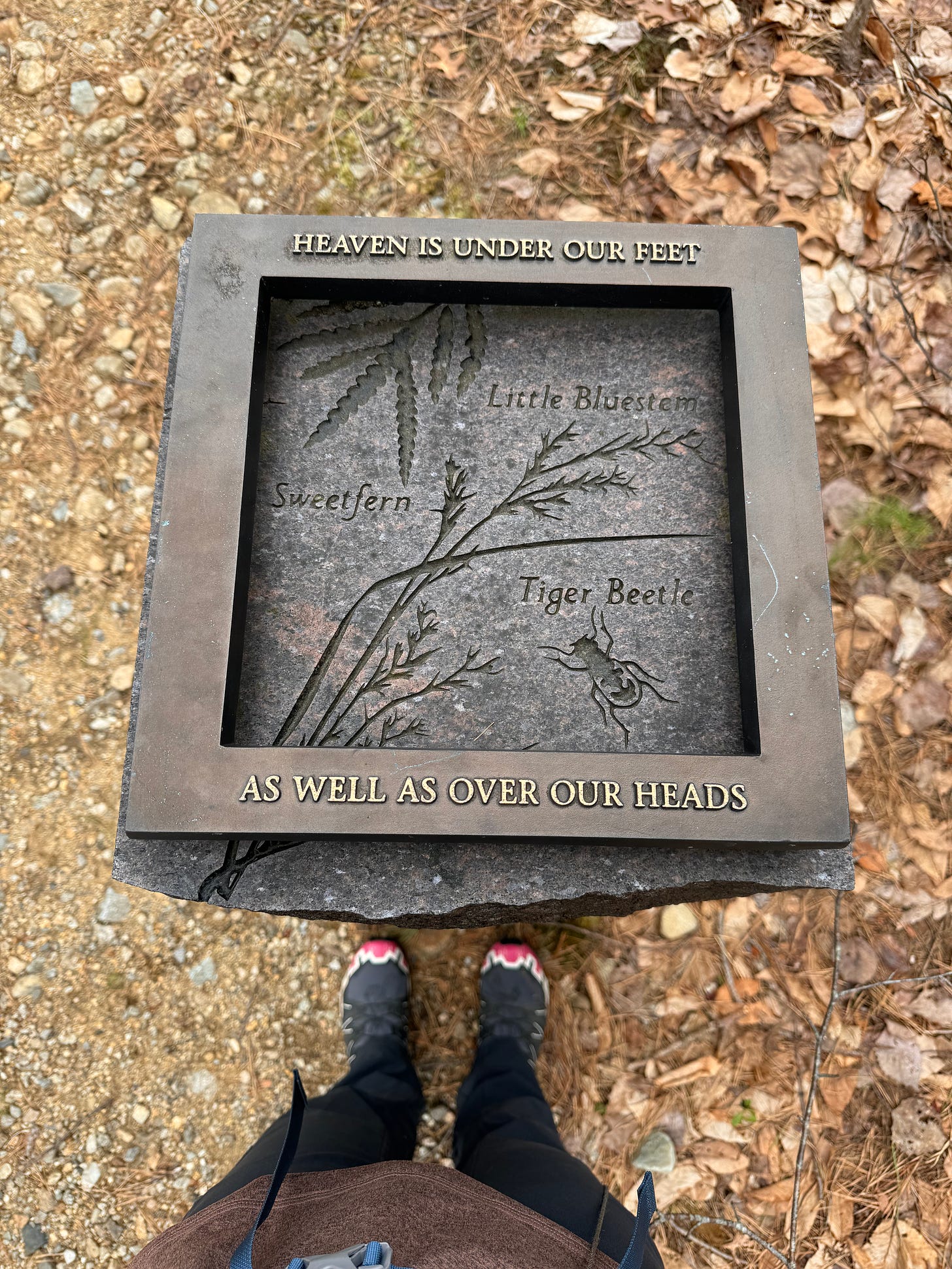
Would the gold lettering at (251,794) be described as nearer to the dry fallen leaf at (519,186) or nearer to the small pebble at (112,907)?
the small pebble at (112,907)

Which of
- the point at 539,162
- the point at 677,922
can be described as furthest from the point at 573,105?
the point at 677,922

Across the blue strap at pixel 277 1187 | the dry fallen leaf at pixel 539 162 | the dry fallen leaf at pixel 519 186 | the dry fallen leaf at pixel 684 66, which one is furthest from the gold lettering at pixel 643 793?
the dry fallen leaf at pixel 684 66

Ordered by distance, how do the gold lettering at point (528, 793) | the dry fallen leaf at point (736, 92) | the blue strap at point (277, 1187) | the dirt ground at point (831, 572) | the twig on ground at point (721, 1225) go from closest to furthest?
the blue strap at point (277, 1187), the gold lettering at point (528, 793), the twig on ground at point (721, 1225), the dirt ground at point (831, 572), the dry fallen leaf at point (736, 92)

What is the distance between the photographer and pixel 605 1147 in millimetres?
2543

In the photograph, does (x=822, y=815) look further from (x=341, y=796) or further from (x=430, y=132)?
(x=430, y=132)

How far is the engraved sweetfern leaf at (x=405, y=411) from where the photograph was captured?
7.04ft

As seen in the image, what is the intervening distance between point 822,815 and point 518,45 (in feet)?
10.4

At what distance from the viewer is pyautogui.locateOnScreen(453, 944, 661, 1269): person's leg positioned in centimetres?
192

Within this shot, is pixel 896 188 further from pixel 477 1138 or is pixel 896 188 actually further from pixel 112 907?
pixel 112 907

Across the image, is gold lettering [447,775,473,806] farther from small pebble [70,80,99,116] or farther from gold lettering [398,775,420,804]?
small pebble [70,80,99,116]

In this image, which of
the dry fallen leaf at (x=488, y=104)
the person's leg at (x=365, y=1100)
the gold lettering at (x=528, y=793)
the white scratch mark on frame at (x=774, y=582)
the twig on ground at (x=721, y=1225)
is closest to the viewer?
the gold lettering at (x=528, y=793)

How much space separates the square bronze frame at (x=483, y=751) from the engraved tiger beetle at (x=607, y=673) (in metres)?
0.22

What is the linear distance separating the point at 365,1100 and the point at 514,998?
0.56 meters

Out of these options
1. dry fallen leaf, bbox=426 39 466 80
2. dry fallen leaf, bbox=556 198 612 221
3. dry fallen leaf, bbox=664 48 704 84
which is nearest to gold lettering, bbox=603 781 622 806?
dry fallen leaf, bbox=556 198 612 221
